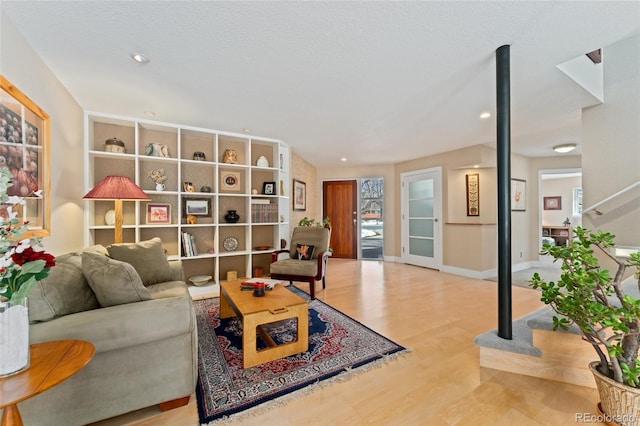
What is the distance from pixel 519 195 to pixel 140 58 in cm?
630

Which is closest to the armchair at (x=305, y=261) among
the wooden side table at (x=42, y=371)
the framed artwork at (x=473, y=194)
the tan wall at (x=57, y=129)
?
the tan wall at (x=57, y=129)

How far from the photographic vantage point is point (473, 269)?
4.59m

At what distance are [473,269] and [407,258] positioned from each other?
1.45m

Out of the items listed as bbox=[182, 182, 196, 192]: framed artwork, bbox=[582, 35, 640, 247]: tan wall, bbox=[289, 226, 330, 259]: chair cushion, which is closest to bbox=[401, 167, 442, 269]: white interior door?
bbox=[582, 35, 640, 247]: tan wall

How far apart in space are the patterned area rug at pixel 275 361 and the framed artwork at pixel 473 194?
3.41 metres

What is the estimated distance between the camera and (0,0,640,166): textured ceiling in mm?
1570

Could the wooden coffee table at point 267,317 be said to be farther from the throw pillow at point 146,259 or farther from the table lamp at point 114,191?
the table lamp at point 114,191

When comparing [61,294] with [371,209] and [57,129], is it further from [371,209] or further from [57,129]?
[371,209]

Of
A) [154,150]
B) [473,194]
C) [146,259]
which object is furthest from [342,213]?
[146,259]

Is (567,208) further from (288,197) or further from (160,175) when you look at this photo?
(160,175)

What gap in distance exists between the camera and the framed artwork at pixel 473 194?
471 cm

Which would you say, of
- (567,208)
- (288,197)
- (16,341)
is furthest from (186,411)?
(567,208)

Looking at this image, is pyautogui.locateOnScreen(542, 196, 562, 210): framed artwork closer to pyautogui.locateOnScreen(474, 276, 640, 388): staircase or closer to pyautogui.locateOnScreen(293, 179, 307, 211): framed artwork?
pyautogui.locateOnScreen(474, 276, 640, 388): staircase

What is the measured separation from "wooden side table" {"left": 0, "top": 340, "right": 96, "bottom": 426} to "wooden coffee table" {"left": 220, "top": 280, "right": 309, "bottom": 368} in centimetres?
91
